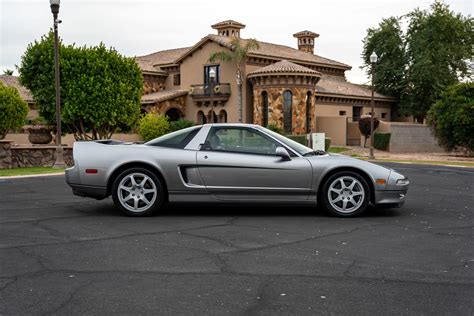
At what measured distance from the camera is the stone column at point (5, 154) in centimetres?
1977

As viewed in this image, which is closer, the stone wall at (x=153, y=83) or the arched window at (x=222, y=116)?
the arched window at (x=222, y=116)

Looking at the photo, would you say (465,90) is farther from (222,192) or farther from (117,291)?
(117,291)

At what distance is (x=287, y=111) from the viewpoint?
38.4m

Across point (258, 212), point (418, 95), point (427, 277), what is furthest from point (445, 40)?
point (427, 277)

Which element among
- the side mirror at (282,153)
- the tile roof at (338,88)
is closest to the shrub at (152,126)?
the tile roof at (338,88)

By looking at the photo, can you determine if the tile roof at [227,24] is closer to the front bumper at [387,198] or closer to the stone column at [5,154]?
the stone column at [5,154]

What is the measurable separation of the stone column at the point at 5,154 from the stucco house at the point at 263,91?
685 inches

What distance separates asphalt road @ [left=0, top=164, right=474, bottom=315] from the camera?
3.97 m

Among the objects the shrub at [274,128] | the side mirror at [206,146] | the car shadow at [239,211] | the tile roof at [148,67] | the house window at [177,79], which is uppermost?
the tile roof at [148,67]

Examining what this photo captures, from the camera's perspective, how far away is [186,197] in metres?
7.98

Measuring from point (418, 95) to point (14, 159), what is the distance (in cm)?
3616

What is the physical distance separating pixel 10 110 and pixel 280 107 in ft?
64.2

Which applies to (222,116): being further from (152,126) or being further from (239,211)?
(239,211)

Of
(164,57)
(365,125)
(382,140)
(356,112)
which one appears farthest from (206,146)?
(164,57)
